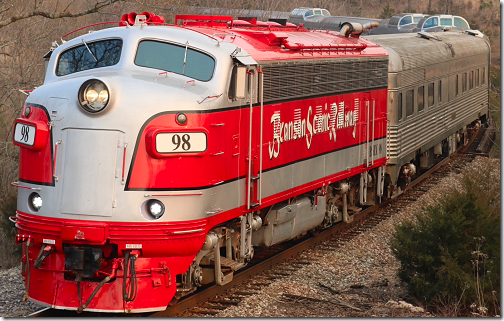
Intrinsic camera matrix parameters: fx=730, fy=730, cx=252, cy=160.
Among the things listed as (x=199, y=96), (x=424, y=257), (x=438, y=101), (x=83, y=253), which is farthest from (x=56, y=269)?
(x=438, y=101)

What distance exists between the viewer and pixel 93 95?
781 centimetres

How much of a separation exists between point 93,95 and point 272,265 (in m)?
4.80

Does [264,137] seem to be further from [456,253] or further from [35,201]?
[456,253]

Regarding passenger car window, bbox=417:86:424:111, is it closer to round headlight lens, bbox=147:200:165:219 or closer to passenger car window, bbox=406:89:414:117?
passenger car window, bbox=406:89:414:117

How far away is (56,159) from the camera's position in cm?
786

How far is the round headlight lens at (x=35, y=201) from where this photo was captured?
8016 millimetres

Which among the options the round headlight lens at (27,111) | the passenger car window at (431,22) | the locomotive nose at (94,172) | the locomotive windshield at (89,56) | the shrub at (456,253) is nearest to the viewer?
the locomotive nose at (94,172)

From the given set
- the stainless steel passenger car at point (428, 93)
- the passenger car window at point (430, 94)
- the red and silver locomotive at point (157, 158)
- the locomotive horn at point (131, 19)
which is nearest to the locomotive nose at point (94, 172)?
the red and silver locomotive at point (157, 158)

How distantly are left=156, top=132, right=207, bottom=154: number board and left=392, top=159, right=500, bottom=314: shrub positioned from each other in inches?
157

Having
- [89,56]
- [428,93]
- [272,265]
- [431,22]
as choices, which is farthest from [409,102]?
[431,22]

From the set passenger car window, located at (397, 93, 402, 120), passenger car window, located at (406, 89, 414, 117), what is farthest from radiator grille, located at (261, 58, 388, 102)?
passenger car window, located at (406, 89, 414, 117)

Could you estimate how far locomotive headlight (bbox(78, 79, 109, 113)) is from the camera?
7770 mm

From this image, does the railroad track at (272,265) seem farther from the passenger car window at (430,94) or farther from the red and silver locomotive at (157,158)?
the passenger car window at (430,94)

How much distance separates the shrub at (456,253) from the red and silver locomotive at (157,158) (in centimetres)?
188
